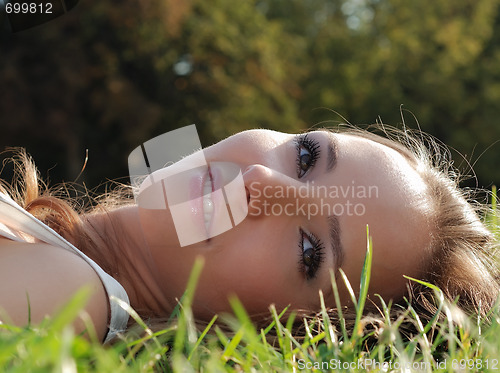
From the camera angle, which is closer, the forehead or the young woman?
the young woman

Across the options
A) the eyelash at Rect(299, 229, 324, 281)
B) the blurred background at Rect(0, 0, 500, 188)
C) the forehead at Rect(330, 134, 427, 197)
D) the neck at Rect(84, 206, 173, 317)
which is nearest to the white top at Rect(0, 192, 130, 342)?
the neck at Rect(84, 206, 173, 317)

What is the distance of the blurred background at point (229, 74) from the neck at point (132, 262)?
11.6 meters

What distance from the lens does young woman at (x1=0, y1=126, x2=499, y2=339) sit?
260 centimetres

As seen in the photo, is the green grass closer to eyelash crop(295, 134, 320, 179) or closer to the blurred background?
eyelash crop(295, 134, 320, 179)

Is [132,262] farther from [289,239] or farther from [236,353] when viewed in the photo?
[236,353]

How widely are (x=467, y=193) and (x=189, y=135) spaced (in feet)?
6.53

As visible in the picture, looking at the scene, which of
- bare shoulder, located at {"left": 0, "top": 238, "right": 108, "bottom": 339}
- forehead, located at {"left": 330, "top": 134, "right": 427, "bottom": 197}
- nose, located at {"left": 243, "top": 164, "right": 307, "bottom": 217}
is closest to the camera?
bare shoulder, located at {"left": 0, "top": 238, "right": 108, "bottom": 339}

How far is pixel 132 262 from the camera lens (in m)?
2.93

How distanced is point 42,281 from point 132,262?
2.72 feet

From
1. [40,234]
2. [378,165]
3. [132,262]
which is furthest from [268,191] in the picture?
[40,234]

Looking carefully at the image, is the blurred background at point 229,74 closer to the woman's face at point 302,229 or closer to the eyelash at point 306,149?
the eyelash at point 306,149

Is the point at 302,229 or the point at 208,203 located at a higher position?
the point at 208,203

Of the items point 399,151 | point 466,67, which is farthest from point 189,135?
point 466,67

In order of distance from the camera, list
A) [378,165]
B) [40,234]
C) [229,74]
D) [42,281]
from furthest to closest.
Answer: [229,74] < [378,165] < [40,234] < [42,281]
